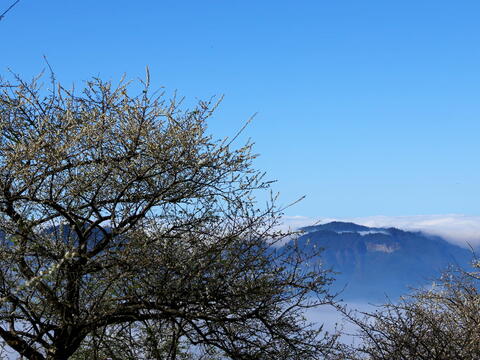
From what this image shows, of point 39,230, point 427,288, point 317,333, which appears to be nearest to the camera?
point 39,230

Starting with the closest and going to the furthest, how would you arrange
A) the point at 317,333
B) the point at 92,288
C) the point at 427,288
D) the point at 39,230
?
the point at 92,288
the point at 39,230
the point at 317,333
the point at 427,288

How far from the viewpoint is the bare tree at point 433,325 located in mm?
11672

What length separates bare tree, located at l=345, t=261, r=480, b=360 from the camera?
1167 centimetres

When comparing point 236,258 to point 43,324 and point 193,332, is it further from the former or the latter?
point 43,324

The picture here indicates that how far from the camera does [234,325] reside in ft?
38.1

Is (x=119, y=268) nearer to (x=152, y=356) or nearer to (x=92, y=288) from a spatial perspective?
(x=92, y=288)

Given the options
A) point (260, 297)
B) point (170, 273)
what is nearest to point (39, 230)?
point (170, 273)

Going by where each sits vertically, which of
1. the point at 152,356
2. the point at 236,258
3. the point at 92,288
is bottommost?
the point at 152,356

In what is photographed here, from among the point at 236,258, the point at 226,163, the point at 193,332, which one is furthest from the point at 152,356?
the point at 226,163

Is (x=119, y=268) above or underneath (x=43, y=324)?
above

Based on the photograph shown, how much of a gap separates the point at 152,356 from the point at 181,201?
2.96m

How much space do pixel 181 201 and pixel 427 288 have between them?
10048 millimetres

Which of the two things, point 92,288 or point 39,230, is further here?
point 39,230

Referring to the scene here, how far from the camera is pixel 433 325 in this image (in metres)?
11.8
